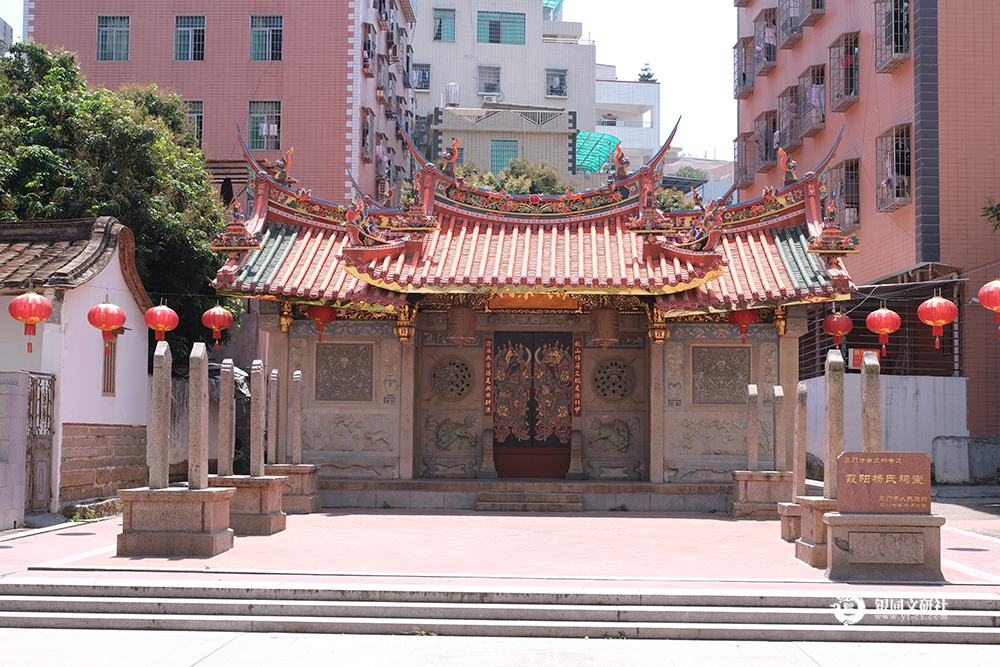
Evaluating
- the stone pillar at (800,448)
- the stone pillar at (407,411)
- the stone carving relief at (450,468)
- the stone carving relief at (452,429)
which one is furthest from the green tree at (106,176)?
the stone pillar at (800,448)

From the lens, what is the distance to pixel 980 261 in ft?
74.5

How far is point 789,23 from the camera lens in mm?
31359

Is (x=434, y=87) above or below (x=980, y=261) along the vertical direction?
above

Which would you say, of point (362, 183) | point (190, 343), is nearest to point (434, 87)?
point (362, 183)

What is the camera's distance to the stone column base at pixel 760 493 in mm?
15977

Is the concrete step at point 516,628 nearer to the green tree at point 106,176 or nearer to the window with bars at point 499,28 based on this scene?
the green tree at point 106,176

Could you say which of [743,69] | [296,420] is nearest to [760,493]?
[296,420]

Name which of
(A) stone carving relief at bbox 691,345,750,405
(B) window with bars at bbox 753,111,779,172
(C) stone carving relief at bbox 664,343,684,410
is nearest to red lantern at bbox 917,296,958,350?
(A) stone carving relief at bbox 691,345,750,405

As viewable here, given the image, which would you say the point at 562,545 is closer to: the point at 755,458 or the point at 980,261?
the point at 755,458

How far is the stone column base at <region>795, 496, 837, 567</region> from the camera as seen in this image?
1053 cm

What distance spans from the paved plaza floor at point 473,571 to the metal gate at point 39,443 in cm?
68

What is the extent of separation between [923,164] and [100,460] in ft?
60.7

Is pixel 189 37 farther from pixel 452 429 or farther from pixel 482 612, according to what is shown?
pixel 482 612

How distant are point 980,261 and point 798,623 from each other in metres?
16.7
